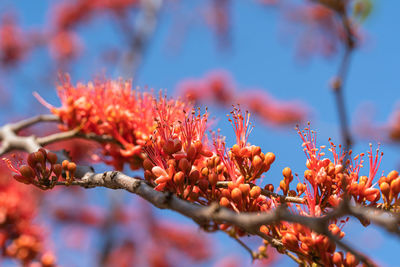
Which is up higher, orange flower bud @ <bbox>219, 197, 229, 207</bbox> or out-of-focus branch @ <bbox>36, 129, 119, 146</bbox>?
out-of-focus branch @ <bbox>36, 129, 119, 146</bbox>

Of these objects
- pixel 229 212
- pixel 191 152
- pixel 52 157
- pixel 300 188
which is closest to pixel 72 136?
pixel 52 157

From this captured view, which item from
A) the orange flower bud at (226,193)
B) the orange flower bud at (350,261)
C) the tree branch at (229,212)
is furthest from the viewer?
the orange flower bud at (226,193)

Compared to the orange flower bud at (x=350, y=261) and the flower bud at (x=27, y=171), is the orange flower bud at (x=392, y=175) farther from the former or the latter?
the flower bud at (x=27, y=171)

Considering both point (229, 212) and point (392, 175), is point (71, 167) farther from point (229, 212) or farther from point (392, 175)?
point (392, 175)

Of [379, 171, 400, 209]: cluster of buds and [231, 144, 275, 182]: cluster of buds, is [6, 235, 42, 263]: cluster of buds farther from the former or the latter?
[379, 171, 400, 209]: cluster of buds

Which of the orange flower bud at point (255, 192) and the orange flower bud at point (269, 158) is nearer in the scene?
the orange flower bud at point (255, 192)

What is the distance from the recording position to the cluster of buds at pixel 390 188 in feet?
3.94

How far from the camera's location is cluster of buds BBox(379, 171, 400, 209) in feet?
3.94

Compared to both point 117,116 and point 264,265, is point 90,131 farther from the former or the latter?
point 264,265

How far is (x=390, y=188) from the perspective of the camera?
3.99 feet

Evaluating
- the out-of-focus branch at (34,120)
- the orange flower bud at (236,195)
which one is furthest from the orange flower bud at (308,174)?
the out-of-focus branch at (34,120)

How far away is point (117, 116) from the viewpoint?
1.81 meters

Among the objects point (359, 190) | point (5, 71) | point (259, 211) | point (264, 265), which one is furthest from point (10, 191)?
point (5, 71)

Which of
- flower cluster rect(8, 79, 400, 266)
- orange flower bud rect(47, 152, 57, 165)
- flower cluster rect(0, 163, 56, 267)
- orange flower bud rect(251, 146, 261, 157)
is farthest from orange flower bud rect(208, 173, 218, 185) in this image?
flower cluster rect(0, 163, 56, 267)
